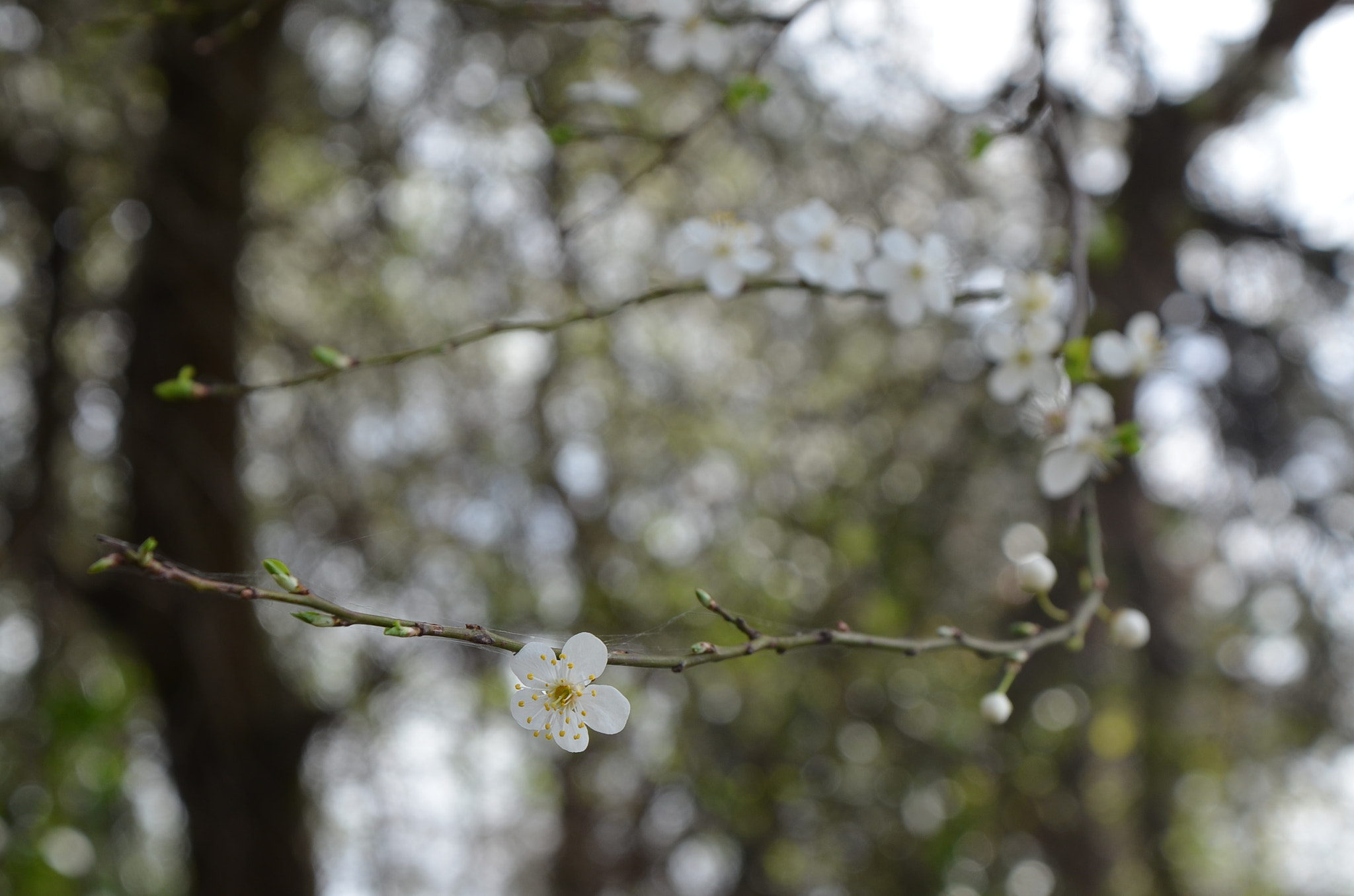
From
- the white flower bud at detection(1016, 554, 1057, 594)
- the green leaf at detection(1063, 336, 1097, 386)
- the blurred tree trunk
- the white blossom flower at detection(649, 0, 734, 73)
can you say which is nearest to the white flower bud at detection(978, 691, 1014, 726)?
the white flower bud at detection(1016, 554, 1057, 594)

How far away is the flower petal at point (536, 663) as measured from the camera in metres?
0.76

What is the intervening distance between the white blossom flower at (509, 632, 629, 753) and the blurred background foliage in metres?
1.50

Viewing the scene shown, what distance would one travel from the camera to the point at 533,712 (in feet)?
2.82

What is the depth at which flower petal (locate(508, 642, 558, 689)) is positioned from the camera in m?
0.76

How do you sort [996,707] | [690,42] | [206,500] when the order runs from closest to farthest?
[996,707], [690,42], [206,500]

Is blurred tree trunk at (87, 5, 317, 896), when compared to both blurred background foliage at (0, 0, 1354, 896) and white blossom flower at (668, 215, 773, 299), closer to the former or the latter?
blurred background foliage at (0, 0, 1354, 896)

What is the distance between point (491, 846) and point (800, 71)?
3.12 m

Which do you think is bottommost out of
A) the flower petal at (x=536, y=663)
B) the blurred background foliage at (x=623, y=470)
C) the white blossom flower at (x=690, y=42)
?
the blurred background foliage at (x=623, y=470)

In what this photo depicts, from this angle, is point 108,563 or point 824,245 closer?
point 108,563

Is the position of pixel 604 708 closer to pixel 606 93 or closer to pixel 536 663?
pixel 536 663

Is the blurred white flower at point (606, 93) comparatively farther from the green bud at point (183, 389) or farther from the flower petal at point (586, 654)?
the flower petal at point (586, 654)

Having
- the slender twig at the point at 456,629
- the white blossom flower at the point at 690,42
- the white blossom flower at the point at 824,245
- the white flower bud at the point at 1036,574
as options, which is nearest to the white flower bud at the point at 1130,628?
the white flower bud at the point at 1036,574

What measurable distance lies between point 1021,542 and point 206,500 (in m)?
2.30

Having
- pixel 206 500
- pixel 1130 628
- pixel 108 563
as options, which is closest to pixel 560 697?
pixel 108 563
